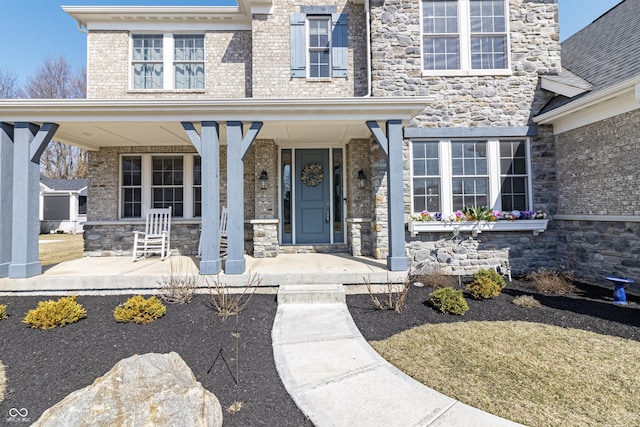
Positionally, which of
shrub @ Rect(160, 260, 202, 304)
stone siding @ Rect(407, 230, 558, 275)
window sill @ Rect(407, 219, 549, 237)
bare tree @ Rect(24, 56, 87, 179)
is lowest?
shrub @ Rect(160, 260, 202, 304)

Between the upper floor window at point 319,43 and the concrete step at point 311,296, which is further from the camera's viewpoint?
the upper floor window at point 319,43

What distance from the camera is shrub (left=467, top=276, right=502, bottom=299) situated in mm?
4855

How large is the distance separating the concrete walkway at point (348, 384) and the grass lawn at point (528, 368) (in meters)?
0.20

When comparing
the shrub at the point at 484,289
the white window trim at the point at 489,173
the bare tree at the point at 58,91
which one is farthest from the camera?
the bare tree at the point at 58,91

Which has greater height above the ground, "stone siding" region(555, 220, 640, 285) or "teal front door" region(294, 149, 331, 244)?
"teal front door" region(294, 149, 331, 244)

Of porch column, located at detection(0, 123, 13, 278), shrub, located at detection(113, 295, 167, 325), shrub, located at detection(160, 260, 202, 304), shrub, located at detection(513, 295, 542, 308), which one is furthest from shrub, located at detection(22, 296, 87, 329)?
shrub, located at detection(513, 295, 542, 308)

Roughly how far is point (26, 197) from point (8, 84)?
2438 cm

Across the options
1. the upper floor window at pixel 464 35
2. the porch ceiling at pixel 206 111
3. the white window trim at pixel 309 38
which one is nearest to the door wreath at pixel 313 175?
the porch ceiling at pixel 206 111

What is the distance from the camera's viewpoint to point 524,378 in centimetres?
276

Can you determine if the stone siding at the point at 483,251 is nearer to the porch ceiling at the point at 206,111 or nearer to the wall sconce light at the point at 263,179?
the porch ceiling at the point at 206,111

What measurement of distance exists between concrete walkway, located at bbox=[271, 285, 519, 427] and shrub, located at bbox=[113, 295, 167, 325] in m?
1.55

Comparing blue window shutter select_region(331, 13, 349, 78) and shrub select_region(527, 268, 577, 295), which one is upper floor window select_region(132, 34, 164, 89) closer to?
blue window shutter select_region(331, 13, 349, 78)

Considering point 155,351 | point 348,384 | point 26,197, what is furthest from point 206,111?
point 348,384

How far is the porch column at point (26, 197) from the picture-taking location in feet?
16.5
